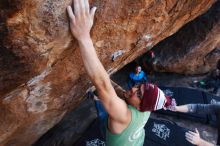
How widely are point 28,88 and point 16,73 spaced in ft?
1.03

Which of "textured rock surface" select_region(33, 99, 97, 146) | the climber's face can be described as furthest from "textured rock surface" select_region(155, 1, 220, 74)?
the climber's face

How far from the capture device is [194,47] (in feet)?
17.8

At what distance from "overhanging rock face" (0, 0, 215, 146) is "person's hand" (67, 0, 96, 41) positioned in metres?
0.06

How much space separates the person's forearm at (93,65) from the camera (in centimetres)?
216

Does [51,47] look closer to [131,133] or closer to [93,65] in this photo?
[93,65]

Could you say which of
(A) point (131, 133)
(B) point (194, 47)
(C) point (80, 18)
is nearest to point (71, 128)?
(A) point (131, 133)

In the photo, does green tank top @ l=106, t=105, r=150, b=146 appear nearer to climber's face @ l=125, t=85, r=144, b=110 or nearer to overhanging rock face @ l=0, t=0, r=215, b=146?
climber's face @ l=125, t=85, r=144, b=110

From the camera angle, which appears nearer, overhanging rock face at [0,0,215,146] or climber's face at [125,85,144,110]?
overhanging rock face at [0,0,215,146]

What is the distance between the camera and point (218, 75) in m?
5.61

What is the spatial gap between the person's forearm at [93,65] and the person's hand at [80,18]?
0.06 metres

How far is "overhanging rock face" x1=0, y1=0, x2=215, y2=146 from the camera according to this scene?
6.69 ft

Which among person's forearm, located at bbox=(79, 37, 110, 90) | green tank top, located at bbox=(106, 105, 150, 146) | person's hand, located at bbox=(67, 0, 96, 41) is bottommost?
green tank top, located at bbox=(106, 105, 150, 146)

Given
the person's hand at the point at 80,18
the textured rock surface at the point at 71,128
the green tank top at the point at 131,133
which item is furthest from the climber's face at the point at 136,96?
the textured rock surface at the point at 71,128

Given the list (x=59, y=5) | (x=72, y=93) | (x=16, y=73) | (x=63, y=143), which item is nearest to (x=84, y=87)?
(x=72, y=93)
